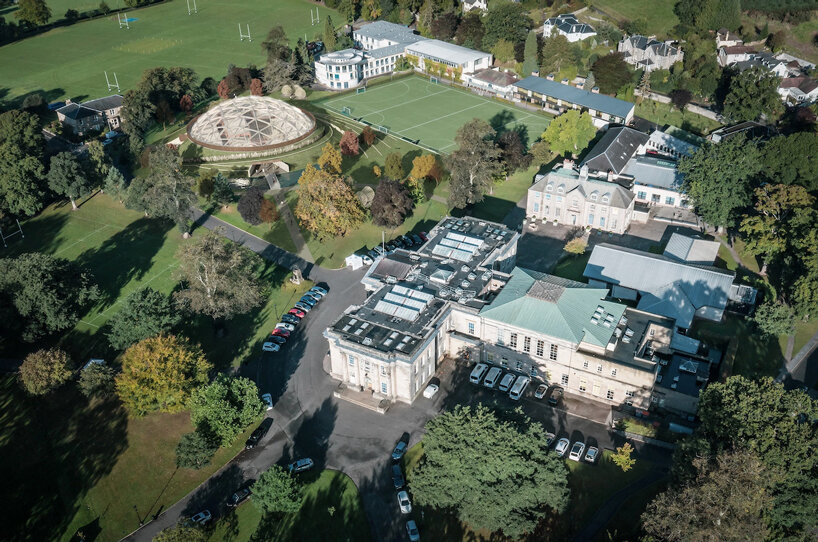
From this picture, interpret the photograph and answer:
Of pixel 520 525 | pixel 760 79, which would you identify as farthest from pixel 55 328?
pixel 760 79

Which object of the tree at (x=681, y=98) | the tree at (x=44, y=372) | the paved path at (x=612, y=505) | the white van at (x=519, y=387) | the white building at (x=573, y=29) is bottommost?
the paved path at (x=612, y=505)

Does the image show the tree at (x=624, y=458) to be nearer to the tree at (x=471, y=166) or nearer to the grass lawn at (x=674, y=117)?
the tree at (x=471, y=166)

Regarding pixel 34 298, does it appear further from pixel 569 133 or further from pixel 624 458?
pixel 569 133

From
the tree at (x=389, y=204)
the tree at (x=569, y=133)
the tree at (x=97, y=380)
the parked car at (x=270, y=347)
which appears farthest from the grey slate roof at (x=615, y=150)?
the tree at (x=97, y=380)

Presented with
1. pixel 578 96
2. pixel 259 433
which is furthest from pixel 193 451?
pixel 578 96

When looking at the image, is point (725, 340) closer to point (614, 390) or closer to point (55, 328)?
point (614, 390)

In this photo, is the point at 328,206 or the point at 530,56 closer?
the point at 328,206
